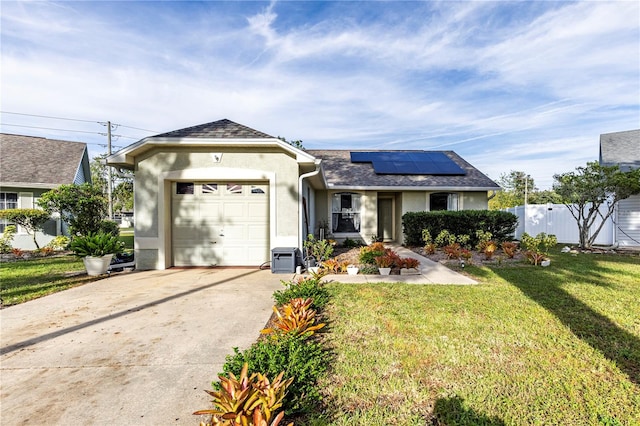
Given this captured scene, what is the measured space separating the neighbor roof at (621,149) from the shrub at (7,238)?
1043 inches

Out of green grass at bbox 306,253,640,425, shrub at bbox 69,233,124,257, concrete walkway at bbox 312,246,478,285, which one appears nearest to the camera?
green grass at bbox 306,253,640,425

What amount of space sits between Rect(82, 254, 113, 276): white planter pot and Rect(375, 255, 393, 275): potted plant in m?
6.95

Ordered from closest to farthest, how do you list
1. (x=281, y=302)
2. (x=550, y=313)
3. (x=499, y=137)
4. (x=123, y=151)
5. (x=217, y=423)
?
1. (x=217, y=423)
2. (x=550, y=313)
3. (x=281, y=302)
4. (x=123, y=151)
5. (x=499, y=137)

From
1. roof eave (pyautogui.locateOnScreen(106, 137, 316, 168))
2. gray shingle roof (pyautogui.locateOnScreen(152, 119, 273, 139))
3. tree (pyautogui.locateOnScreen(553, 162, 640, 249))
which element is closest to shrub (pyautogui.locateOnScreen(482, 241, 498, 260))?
tree (pyautogui.locateOnScreen(553, 162, 640, 249))

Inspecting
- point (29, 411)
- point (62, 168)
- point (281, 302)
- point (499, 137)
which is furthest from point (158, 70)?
point (499, 137)

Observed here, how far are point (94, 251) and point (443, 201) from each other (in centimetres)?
1330

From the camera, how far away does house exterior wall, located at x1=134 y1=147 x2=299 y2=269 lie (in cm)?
803

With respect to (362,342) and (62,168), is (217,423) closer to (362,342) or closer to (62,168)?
(362,342)

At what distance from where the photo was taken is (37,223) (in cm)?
1227

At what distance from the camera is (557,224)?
15.0 m

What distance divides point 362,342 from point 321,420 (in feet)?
4.73

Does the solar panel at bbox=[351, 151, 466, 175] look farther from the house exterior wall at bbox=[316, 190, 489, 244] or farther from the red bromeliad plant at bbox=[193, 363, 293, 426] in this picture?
the red bromeliad plant at bbox=[193, 363, 293, 426]

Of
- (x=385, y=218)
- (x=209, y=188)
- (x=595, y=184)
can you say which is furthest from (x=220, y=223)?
(x=595, y=184)

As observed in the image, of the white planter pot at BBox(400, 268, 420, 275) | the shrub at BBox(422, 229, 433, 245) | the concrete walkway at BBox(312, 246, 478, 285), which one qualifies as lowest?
the concrete walkway at BBox(312, 246, 478, 285)
